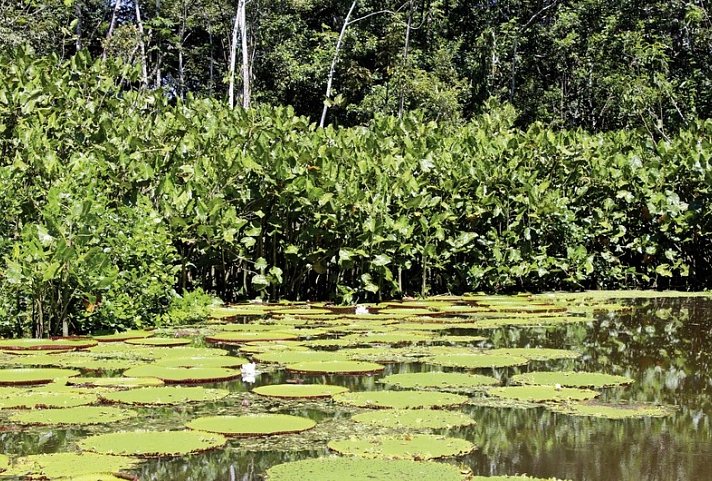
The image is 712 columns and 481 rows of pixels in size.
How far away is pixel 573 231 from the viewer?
9.73 meters

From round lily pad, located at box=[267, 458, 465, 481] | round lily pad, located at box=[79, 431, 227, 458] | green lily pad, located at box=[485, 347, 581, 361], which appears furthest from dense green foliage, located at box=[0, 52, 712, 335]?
round lily pad, located at box=[267, 458, 465, 481]

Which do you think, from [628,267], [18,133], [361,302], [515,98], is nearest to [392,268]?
[361,302]

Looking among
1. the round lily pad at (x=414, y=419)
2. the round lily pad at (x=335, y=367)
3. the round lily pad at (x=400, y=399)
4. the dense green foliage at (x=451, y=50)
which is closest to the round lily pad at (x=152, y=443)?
the round lily pad at (x=414, y=419)

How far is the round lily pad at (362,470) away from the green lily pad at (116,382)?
156cm

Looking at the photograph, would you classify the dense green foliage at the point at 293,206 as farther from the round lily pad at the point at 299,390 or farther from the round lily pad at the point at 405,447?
the round lily pad at the point at 405,447

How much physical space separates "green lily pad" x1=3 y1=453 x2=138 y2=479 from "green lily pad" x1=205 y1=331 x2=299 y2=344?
2868mm

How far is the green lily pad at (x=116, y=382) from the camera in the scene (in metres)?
4.14

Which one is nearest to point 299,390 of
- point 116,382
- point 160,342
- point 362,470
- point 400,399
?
point 400,399

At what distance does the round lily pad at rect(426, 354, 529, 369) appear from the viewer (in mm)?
4836

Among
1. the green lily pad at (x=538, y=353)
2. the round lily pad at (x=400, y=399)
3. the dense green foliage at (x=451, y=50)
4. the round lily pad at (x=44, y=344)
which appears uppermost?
the dense green foliage at (x=451, y=50)

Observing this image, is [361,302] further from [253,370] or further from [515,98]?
[515,98]

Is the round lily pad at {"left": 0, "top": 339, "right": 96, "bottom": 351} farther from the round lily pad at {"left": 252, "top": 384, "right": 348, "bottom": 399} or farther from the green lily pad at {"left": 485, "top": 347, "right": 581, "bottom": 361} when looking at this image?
the green lily pad at {"left": 485, "top": 347, "right": 581, "bottom": 361}

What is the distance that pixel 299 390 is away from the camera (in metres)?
4.05

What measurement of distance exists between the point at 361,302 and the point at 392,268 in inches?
20.5
